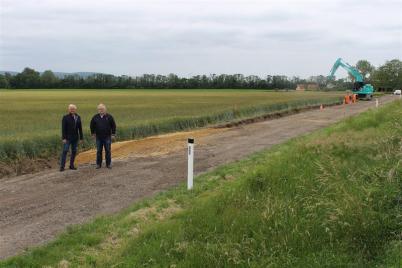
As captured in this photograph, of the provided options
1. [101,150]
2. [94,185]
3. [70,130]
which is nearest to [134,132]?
[70,130]

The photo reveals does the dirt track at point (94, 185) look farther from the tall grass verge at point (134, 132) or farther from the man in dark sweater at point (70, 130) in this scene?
the tall grass verge at point (134, 132)

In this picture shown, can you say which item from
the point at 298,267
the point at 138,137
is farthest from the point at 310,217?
the point at 138,137

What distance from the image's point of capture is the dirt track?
7.79 metres

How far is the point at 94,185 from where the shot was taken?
11023mm

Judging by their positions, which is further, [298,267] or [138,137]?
[138,137]

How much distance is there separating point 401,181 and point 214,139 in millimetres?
13630

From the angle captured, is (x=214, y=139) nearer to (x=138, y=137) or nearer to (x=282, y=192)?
(x=138, y=137)

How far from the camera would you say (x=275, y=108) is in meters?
38.8

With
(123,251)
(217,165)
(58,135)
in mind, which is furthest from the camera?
(58,135)

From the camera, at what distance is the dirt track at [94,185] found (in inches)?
307

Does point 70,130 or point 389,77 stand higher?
point 389,77

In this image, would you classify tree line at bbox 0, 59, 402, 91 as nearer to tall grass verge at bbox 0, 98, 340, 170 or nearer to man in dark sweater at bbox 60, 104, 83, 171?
tall grass verge at bbox 0, 98, 340, 170

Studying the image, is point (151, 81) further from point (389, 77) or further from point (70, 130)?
point (70, 130)

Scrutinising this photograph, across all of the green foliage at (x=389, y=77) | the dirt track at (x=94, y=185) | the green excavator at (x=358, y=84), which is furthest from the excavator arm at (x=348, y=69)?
the green foliage at (x=389, y=77)
